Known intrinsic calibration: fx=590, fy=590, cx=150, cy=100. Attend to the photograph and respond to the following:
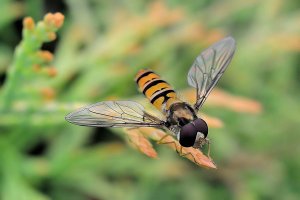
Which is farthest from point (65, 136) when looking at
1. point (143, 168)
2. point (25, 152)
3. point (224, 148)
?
point (224, 148)

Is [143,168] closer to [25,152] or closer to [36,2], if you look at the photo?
[25,152]

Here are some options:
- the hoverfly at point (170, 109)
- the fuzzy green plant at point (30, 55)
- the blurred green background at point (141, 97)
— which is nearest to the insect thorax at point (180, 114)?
the hoverfly at point (170, 109)

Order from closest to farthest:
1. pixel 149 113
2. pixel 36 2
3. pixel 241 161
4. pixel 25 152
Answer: pixel 149 113, pixel 25 152, pixel 241 161, pixel 36 2

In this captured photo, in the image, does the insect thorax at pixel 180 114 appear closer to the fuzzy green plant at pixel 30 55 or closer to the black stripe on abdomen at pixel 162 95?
the black stripe on abdomen at pixel 162 95

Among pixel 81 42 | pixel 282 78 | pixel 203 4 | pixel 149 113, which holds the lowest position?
pixel 149 113

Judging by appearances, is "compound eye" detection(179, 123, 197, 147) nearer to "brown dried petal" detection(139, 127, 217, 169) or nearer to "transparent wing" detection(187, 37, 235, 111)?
"brown dried petal" detection(139, 127, 217, 169)

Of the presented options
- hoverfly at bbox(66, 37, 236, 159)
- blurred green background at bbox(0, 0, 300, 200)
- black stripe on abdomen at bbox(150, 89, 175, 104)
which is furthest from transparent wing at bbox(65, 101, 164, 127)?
blurred green background at bbox(0, 0, 300, 200)

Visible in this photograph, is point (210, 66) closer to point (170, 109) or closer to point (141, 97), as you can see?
point (170, 109)
